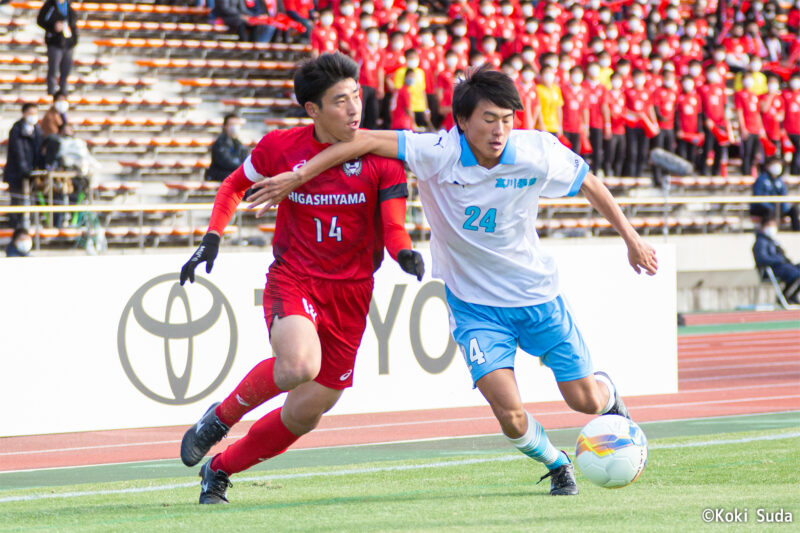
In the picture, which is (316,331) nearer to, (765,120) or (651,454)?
(651,454)

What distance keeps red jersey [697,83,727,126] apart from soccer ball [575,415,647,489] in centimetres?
1705

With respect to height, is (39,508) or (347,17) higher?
(347,17)

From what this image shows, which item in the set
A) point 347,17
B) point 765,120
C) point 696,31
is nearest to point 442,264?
point 347,17

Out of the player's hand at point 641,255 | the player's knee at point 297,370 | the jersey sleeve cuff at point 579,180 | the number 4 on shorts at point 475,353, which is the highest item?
the jersey sleeve cuff at point 579,180

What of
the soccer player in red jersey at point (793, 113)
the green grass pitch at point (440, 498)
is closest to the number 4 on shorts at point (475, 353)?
the green grass pitch at point (440, 498)

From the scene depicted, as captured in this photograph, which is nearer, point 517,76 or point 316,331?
point 316,331

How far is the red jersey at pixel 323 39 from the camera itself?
1870 cm

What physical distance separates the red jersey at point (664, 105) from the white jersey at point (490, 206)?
1582cm

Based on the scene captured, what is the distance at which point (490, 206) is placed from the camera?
6070mm

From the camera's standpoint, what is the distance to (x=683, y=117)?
2189 centimetres

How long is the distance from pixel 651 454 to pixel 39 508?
149 inches

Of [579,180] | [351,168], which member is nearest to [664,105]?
[579,180]

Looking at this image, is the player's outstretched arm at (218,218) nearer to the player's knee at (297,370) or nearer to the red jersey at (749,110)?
the player's knee at (297,370)

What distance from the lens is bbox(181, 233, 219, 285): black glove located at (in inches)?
232
